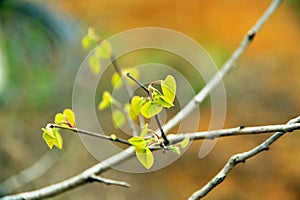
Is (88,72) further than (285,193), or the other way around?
(285,193)


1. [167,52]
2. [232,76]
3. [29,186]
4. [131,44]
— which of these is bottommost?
[29,186]

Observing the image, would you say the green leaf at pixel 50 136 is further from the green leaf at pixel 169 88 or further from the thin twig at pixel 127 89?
the thin twig at pixel 127 89

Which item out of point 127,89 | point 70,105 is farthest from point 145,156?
point 70,105

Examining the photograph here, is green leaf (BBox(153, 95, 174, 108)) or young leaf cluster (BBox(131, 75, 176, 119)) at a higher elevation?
young leaf cluster (BBox(131, 75, 176, 119))

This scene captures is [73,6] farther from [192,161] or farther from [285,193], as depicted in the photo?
[285,193]

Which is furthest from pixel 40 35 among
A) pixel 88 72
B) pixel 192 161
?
pixel 192 161

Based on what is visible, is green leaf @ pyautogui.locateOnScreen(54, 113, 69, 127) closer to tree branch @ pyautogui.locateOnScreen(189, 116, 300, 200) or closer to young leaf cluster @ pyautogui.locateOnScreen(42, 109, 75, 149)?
young leaf cluster @ pyautogui.locateOnScreen(42, 109, 75, 149)

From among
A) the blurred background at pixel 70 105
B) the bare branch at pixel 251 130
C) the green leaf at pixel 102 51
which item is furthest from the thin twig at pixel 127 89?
the blurred background at pixel 70 105

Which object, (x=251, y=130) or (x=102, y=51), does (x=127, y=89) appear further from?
(x=251, y=130)

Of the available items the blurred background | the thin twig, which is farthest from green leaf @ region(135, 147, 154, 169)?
the blurred background
